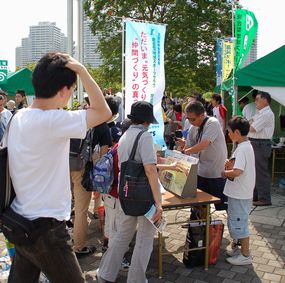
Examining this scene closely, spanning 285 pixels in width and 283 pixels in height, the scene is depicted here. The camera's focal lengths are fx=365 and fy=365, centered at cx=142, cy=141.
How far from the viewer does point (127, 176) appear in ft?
9.55

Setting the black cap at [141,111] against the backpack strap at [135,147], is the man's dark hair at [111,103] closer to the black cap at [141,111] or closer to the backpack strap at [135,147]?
the black cap at [141,111]

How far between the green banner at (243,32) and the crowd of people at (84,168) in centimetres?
116

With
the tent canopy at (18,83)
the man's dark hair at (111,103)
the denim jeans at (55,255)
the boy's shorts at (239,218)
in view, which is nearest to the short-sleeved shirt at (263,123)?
the boy's shorts at (239,218)

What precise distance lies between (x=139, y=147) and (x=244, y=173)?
1.30 metres

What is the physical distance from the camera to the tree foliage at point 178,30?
18.0m

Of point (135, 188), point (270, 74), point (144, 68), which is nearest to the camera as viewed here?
point (135, 188)

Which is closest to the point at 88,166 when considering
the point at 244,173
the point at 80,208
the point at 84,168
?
the point at 84,168

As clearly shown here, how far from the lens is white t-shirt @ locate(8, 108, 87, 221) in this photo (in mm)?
1711

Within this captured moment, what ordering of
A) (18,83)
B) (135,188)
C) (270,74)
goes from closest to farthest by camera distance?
(135,188)
(270,74)
(18,83)

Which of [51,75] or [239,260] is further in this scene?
[239,260]

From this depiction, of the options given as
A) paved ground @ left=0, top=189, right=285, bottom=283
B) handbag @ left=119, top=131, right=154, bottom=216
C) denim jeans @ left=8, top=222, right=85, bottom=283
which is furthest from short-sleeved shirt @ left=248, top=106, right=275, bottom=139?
denim jeans @ left=8, top=222, right=85, bottom=283

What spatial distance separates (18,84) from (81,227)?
10119mm

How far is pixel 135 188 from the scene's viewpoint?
289cm

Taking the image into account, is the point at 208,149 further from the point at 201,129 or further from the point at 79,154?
the point at 79,154
